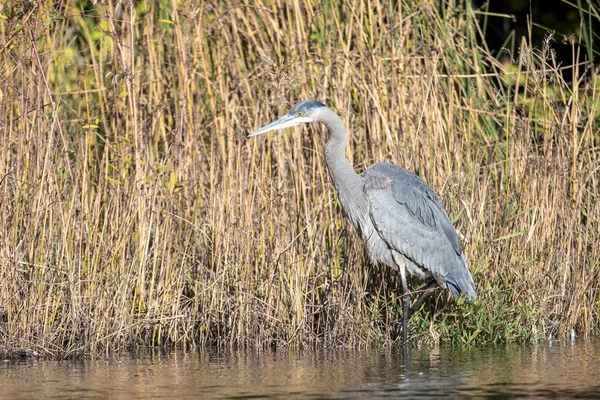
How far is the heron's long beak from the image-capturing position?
5.56m

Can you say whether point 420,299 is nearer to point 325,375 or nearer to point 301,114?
point 301,114

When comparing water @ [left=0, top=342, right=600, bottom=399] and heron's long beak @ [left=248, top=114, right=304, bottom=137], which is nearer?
water @ [left=0, top=342, right=600, bottom=399]

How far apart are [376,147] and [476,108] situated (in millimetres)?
881

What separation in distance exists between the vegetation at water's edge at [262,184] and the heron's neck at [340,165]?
0.15m

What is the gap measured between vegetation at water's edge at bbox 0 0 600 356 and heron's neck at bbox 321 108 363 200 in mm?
148

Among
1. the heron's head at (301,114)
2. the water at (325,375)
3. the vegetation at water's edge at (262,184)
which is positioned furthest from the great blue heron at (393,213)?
the water at (325,375)

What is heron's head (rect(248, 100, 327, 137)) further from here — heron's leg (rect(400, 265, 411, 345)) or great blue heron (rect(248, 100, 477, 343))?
heron's leg (rect(400, 265, 411, 345))

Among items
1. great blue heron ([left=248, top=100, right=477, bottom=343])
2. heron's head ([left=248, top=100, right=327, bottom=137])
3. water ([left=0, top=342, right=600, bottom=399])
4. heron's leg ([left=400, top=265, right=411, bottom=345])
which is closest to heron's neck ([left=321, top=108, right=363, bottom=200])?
great blue heron ([left=248, top=100, right=477, bottom=343])

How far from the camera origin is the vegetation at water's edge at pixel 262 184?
16.8ft

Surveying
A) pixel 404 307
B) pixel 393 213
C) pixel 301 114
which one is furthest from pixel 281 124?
pixel 404 307

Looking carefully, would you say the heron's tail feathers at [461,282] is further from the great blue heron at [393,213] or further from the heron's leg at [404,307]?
the heron's leg at [404,307]

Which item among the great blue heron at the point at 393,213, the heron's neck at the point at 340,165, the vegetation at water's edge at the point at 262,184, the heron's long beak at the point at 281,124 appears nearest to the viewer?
the vegetation at water's edge at the point at 262,184

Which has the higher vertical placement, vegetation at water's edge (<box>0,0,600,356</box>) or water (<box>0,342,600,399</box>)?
vegetation at water's edge (<box>0,0,600,356</box>)

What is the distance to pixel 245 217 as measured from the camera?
5539mm
